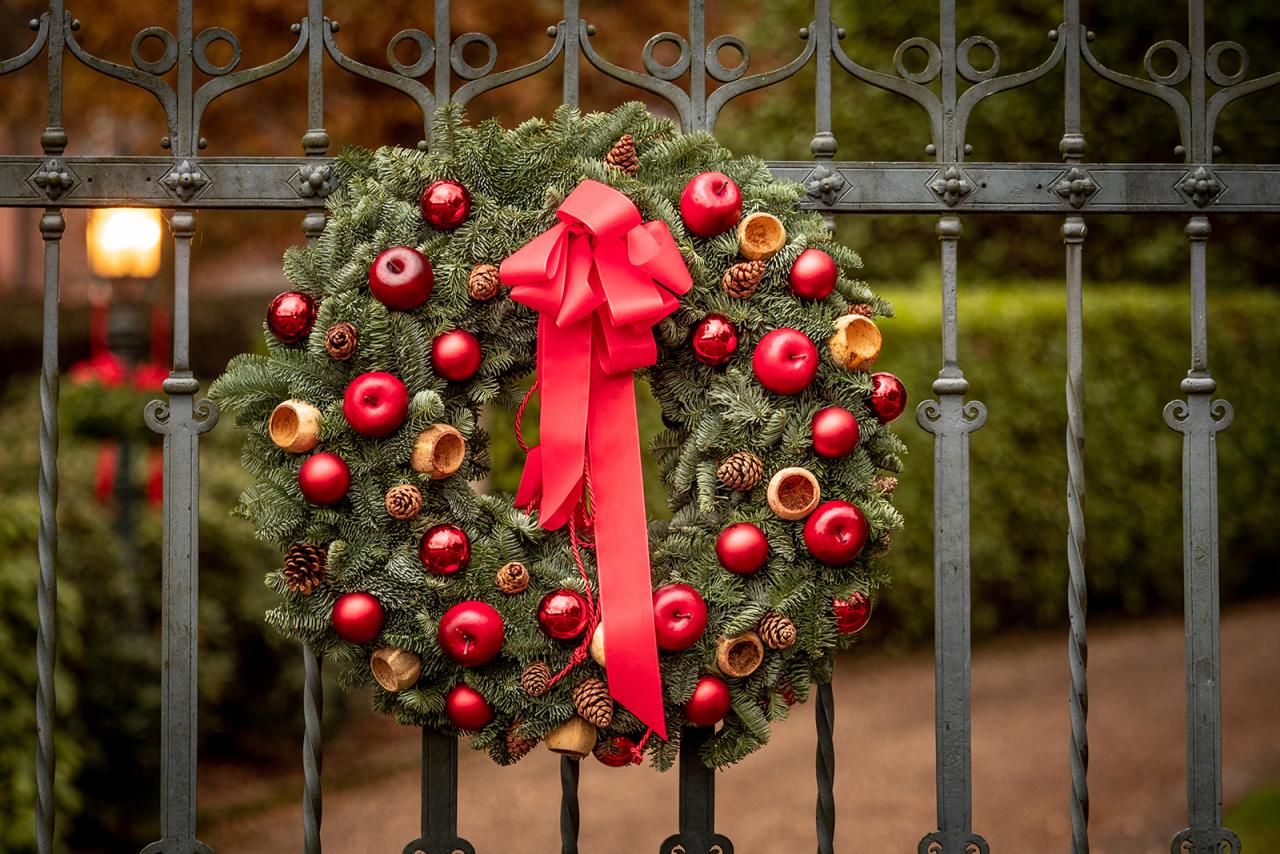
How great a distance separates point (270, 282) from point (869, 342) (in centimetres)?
1802

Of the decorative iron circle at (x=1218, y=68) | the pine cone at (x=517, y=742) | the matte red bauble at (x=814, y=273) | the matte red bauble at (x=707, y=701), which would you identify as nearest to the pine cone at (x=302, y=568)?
the pine cone at (x=517, y=742)

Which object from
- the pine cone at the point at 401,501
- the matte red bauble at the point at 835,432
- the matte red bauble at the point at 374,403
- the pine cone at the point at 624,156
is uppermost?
the pine cone at the point at 624,156

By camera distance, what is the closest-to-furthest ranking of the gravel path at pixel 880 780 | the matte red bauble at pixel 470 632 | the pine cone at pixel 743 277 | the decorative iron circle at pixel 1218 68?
1. the matte red bauble at pixel 470 632
2. the pine cone at pixel 743 277
3. the decorative iron circle at pixel 1218 68
4. the gravel path at pixel 880 780

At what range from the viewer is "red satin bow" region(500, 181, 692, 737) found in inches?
82.2

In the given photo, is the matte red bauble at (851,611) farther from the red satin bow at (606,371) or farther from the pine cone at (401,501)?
the pine cone at (401,501)

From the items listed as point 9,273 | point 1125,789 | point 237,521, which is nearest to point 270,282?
point 9,273

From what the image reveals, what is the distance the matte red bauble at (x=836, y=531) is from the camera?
2.13 metres

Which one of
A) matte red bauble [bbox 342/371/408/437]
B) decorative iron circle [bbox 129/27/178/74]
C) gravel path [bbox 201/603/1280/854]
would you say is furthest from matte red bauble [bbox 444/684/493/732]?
gravel path [bbox 201/603/1280/854]

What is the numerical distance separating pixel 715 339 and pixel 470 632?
2.17ft

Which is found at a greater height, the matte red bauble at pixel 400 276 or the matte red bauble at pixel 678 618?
the matte red bauble at pixel 400 276

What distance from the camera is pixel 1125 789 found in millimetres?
5215

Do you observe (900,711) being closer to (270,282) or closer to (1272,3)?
(1272,3)

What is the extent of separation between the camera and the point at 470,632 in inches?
82.0

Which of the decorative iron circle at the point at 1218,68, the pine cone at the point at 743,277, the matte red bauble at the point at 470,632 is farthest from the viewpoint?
the decorative iron circle at the point at 1218,68
